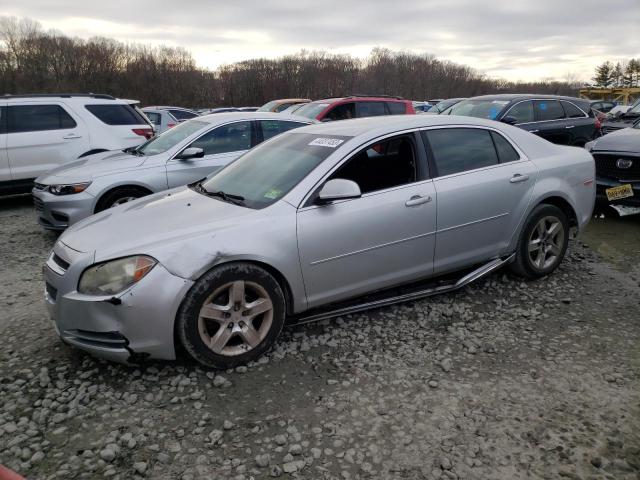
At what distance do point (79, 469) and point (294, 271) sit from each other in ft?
5.34

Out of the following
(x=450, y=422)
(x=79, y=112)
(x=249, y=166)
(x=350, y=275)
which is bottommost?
(x=450, y=422)

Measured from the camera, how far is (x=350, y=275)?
3502 millimetres

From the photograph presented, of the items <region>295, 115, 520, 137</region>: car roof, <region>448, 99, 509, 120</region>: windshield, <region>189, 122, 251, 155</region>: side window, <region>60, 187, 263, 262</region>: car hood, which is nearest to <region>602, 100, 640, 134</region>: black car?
<region>448, 99, 509, 120</region>: windshield

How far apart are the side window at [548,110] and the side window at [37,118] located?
8738 mm

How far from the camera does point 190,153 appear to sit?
6.01 metres

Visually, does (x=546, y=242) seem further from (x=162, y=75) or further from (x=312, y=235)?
(x=162, y=75)

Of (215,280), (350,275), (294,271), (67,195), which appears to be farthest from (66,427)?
(67,195)

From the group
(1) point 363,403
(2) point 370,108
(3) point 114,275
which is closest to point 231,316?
(3) point 114,275

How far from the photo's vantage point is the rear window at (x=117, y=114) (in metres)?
8.31

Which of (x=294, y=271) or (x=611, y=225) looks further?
(x=611, y=225)

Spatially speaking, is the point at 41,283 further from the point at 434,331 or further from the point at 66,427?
the point at 434,331

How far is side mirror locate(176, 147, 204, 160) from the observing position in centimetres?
601

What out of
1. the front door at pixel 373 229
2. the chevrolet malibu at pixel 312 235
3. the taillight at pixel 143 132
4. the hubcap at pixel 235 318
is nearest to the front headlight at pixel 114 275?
the chevrolet malibu at pixel 312 235

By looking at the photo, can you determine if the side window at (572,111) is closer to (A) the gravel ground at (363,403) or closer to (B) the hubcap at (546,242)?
(B) the hubcap at (546,242)
